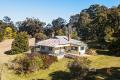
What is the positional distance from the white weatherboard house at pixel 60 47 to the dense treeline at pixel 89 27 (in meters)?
8.22

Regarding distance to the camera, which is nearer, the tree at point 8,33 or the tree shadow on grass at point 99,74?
the tree shadow on grass at point 99,74

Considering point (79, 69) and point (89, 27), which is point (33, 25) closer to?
point (89, 27)

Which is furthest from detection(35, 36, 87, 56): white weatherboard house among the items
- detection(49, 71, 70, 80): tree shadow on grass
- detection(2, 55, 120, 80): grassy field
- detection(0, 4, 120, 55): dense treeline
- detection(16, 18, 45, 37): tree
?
detection(16, 18, 45, 37): tree

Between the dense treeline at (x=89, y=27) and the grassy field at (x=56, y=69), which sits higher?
the dense treeline at (x=89, y=27)

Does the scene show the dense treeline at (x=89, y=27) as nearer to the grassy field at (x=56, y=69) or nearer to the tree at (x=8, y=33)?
the tree at (x=8, y=33)

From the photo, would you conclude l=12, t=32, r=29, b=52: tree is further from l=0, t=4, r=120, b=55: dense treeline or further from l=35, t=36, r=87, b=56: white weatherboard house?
l=0, t=4, r=120, b=55: dense treeline

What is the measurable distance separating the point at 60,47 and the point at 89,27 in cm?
3583

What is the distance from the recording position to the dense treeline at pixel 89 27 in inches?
2657

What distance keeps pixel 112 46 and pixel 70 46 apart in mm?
10616

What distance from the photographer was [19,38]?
61469mm

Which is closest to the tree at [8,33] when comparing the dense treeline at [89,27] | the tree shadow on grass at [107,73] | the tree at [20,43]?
the dense treeline at [89,27]

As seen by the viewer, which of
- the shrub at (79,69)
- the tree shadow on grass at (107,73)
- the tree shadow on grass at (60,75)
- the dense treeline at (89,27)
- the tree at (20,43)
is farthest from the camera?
the dense treeline at (89,27)

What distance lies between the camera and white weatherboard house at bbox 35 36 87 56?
5720cm

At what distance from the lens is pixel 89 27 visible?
301 ft
